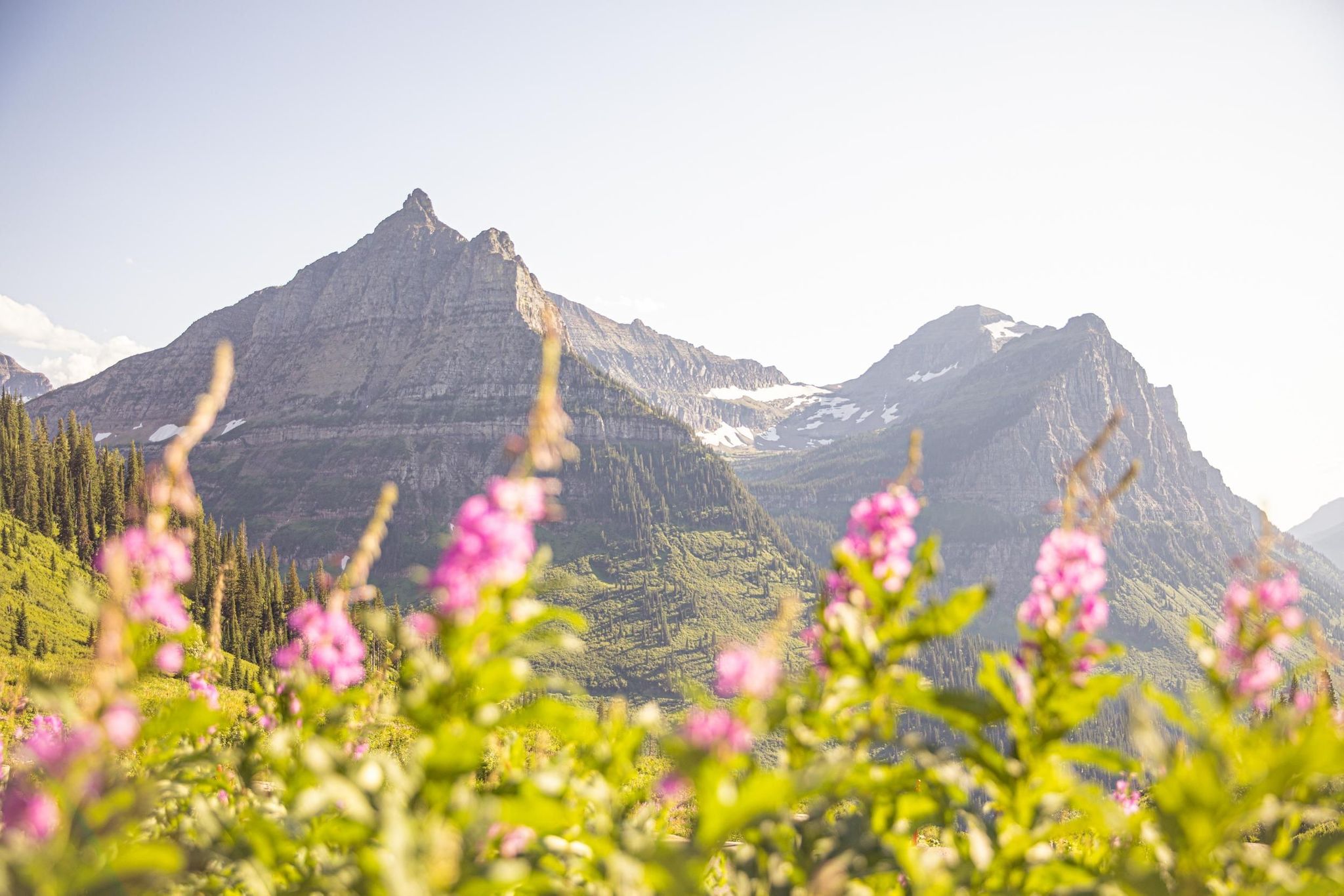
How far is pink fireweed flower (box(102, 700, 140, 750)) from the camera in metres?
4.29

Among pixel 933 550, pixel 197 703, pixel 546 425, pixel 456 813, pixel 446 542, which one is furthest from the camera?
pixel 933 550

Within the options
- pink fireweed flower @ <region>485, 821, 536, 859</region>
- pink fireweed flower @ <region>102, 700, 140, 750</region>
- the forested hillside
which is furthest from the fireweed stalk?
the forested hillside

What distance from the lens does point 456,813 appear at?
3959 mm

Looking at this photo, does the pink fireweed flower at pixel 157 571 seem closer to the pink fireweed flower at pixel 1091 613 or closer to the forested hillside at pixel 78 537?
the pink fireweed flower at pixel 1091 613

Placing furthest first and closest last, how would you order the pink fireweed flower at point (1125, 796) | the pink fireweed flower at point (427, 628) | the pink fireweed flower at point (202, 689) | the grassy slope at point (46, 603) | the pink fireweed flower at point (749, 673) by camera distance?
the grassy slope at point (46, 603), the pink fireweed flower at point (1125, 796), the pink fireweed flower at point (202, 689), the pink fireweed flower at point (749, 673), the pink fireweed flower at point (427, 628)

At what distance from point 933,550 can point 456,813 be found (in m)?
3.97

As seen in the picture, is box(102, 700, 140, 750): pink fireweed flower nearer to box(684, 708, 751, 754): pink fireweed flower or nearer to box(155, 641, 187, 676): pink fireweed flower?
box(155, 641, 187, 676): pink fireweed flower

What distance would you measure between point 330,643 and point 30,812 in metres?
2.23

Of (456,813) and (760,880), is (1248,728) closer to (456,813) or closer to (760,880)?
(760,880)

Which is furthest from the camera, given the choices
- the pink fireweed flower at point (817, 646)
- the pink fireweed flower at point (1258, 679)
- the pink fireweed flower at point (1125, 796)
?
the pink fireweed flower at point (1125, 796)

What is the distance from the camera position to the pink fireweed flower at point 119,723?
429 cm

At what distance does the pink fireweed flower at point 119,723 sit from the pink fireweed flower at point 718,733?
345 cm

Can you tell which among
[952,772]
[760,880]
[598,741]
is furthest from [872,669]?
[598,741]

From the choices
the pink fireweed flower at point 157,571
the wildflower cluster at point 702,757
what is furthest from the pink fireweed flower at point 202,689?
the pink fireweed flower at point 157,571
